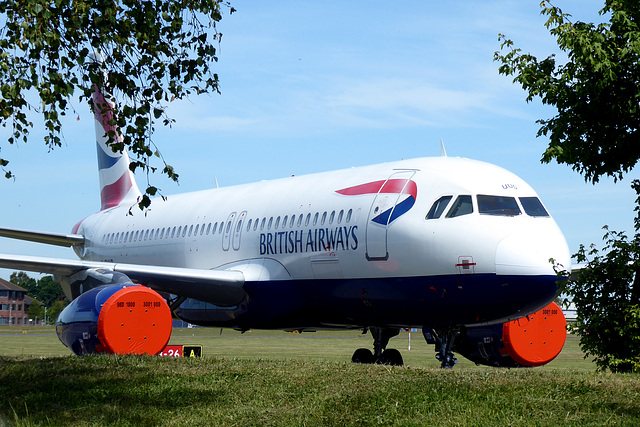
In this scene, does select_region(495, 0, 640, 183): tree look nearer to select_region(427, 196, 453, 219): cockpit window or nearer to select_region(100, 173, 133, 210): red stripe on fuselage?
select_region(427, 196, 453, 219): cockpit window

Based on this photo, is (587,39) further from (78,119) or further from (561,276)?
(78,119)

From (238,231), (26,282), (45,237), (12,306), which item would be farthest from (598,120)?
(26,282)

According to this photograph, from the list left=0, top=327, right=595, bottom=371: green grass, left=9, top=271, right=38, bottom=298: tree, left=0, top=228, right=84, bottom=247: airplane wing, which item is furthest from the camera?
left=9, top=271, right=38, bottom=298: tree

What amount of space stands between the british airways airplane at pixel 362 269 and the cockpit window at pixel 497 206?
23 mm

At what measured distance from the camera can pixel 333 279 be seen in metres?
15.7

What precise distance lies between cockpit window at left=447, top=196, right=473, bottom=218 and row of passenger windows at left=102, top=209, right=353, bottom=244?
85.1 inches

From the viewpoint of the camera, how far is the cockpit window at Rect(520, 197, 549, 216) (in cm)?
1416

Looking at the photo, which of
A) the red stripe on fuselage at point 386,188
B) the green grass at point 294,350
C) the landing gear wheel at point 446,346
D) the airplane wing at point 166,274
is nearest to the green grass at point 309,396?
the landing gear wheel at point 446,346

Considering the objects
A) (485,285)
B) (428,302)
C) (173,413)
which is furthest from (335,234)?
(173,413)

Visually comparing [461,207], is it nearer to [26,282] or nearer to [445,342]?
[445,342]

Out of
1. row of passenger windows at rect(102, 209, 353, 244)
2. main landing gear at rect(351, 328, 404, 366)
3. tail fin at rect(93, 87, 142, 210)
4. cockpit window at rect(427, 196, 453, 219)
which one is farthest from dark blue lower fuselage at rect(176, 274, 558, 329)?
tail fin at rect(93, 87, 142, 210)

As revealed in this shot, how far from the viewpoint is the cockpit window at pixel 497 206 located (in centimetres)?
1389

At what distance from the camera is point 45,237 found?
23562mm

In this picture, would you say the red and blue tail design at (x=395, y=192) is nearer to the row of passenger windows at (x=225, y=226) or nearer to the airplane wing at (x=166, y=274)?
the row of passenger windows at (x=225, y=226)
